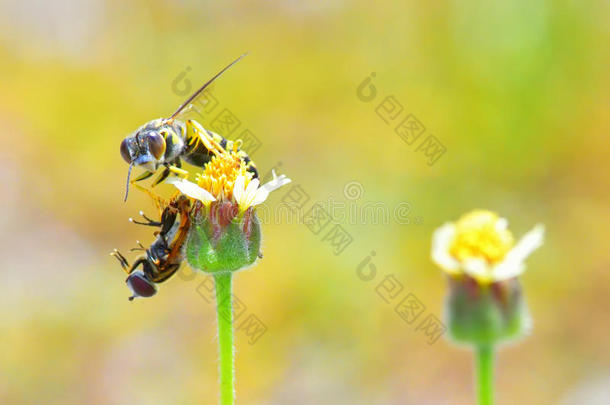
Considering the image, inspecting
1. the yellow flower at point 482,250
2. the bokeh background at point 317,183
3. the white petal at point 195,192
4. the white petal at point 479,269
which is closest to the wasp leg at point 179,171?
the white petal at point 195,192

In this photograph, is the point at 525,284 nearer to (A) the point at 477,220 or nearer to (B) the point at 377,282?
(B) the point at 377,282

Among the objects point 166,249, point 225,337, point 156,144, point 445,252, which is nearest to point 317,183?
point 445,252

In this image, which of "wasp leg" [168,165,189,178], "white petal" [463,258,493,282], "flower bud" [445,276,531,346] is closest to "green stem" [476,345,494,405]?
"flower bud" [445,276,531,346]

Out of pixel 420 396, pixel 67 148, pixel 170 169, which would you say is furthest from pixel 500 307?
pixel 67 148

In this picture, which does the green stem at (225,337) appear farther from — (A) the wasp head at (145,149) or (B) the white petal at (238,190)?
(A) the wasp head at (145,149)

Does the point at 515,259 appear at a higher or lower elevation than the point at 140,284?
higher

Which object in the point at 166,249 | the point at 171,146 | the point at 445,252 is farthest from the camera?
the point at 445,252

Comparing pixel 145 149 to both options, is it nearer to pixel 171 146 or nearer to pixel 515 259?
pixel 171 146
